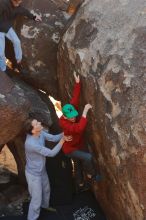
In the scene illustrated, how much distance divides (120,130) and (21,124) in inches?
66.7

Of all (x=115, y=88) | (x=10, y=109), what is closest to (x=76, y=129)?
(x=115, y=88)

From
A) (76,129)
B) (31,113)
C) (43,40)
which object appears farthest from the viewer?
(43,40)

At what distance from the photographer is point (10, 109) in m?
6.69

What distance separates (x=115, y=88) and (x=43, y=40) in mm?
2270

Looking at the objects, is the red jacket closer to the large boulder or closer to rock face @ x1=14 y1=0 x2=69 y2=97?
the large boulder

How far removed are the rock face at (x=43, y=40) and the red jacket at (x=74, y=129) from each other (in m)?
1.37

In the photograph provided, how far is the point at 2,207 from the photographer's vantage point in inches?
306

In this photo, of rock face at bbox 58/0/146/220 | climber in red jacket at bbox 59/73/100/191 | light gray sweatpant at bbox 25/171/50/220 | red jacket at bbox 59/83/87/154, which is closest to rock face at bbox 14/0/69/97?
rock face at bbox 58/0/146/220

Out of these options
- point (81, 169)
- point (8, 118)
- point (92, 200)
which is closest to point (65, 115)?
point (8, 118)

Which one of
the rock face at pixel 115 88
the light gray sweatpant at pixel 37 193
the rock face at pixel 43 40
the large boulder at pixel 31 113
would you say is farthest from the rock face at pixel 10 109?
the rock face at pixel 43 40

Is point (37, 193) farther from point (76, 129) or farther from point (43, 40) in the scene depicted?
point (43, 40)

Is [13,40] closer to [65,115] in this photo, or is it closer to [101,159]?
[65,115]

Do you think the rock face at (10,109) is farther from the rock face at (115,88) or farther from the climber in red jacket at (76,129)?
the rock face at (115,88)

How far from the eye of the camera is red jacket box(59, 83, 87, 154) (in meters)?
6.32
